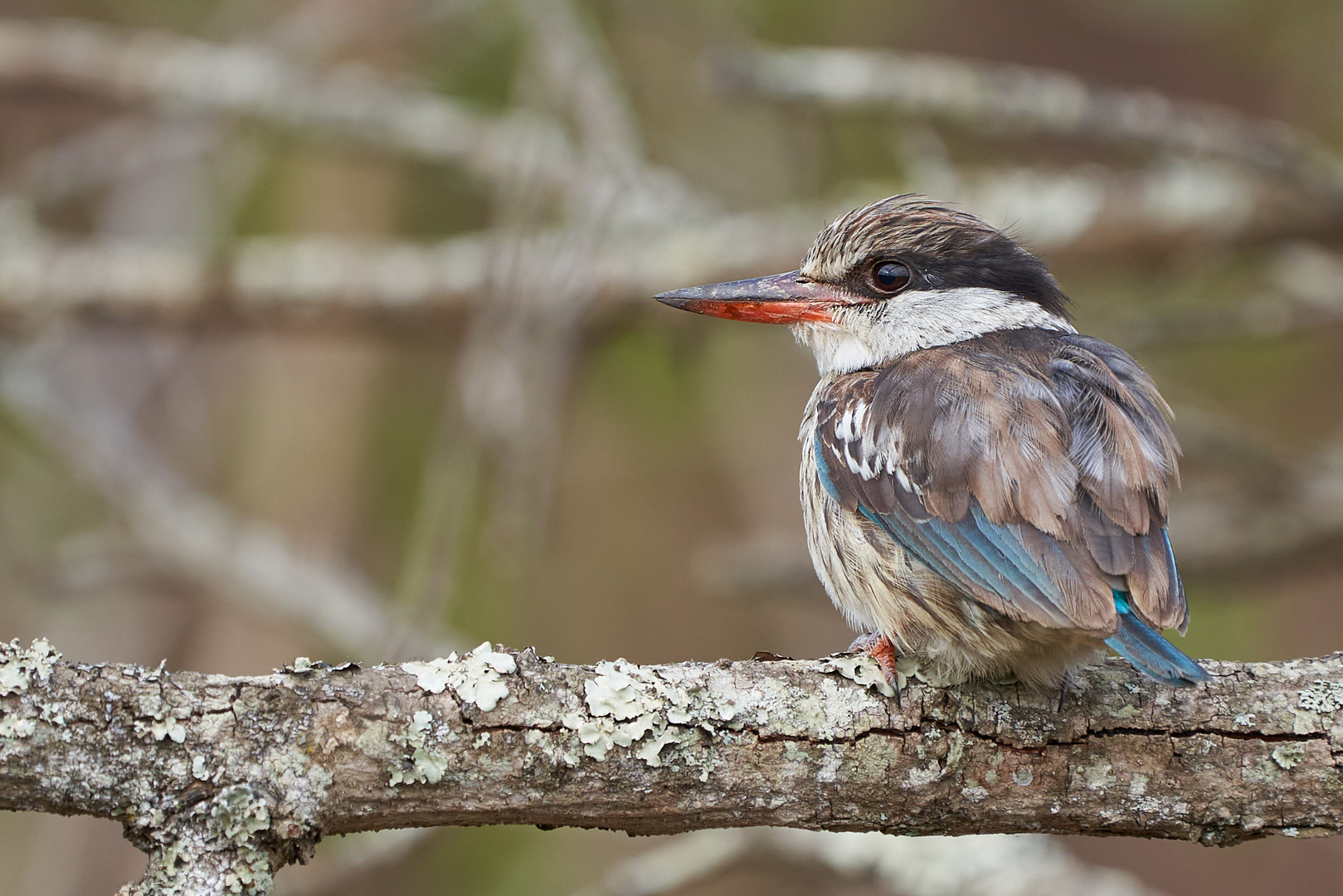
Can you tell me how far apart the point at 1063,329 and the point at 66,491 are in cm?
478

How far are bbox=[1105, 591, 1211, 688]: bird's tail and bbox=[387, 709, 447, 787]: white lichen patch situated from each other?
3.41 ft

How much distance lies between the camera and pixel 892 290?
9.73 ft

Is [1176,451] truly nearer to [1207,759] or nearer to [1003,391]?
[1003,391]

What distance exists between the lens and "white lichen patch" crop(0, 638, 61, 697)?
1663 millimetres

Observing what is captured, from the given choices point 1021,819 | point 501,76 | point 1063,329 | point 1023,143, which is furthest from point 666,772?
point 1023,143

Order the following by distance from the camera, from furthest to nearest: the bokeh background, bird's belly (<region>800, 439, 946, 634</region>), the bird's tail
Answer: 1. the bokeh background
2. bird's belly (<region>800, 439, 946, 634</region>)
3. the bird's tail

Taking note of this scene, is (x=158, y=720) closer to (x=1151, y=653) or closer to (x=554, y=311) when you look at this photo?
(x=1151, y=653)

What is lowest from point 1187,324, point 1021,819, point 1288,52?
point 1021,819

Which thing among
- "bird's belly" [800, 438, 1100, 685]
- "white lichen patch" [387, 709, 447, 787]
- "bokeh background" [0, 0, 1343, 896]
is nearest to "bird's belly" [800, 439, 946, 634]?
"bird's belly" [800, 438, 1100, 685]

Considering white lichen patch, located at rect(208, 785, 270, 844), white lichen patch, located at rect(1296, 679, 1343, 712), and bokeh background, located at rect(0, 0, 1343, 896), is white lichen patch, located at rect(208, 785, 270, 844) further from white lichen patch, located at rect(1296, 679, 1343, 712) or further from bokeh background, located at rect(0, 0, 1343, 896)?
white lichen patch, located at rect(1296, 679, 1343, 712)

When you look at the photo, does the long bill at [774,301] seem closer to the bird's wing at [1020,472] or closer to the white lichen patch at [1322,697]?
Answer: the bird's wing at [1020,472]

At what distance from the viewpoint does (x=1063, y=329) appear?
299 cm

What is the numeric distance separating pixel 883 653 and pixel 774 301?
1.06 meters

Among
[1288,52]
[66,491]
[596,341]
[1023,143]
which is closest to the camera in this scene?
[596,341]
